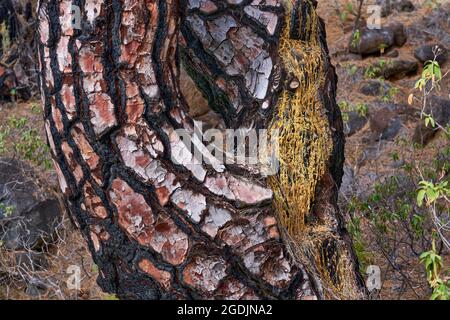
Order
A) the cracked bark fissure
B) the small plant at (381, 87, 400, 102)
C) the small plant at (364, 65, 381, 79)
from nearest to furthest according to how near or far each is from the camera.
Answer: the cracked bark fissure, the small plant at (381, 87, 400, 102), the small plant at (364, 65, 381, 79)

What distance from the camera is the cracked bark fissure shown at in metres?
2.50

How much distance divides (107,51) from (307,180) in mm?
1053

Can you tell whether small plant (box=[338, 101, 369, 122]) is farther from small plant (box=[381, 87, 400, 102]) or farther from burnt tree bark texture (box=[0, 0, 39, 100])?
burnt tree bark texture (box=[0, 0, 39, 100])

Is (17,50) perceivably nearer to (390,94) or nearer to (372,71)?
(372,71)

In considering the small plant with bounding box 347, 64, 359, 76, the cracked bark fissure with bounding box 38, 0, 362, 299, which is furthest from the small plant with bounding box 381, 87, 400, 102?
the cracked bark fissure with bounding box 38, 0, 362, 299

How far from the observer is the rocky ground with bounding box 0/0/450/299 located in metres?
3.96

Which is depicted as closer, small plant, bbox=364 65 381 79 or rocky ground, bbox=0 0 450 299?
rocky ground, bbox=0 0 450 299

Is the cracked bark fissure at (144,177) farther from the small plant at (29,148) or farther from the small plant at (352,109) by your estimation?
the small plant at (352,109)

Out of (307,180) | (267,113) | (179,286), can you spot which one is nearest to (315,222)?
(307,180)

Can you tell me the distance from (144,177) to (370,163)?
3.62 meters

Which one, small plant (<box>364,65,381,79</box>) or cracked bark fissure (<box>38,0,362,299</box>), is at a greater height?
cracked bark fissure (<box>38,0,362,299</box>)

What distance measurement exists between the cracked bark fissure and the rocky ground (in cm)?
26

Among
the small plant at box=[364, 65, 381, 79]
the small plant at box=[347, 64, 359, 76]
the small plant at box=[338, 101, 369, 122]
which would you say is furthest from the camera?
the small plant at box=[347, 64, 359, 76]

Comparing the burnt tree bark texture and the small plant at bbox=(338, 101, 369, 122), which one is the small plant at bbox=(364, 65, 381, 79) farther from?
the burnt tree bark texture
